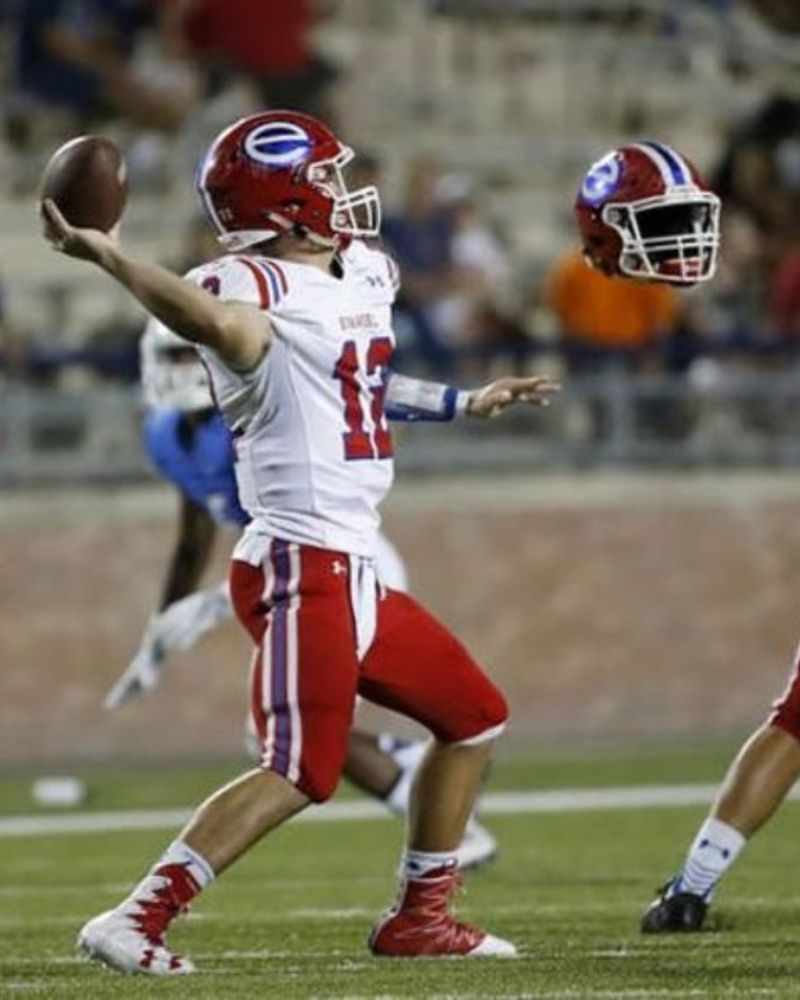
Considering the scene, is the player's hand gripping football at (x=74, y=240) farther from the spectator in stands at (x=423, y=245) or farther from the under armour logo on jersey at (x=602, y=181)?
the spectator in stands at (x=423, y=245)

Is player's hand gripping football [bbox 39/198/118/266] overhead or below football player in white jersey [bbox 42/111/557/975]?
overhead

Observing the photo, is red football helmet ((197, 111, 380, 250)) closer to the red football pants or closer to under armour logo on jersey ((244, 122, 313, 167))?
under armour logo on jersey ((244, 122, 313, 167))

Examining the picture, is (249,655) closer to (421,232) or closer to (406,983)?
Result: (421,232)

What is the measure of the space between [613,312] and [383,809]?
3670 mm

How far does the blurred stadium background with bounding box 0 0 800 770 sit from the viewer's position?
13688 millimetres

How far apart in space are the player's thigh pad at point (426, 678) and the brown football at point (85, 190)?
0.97 meters

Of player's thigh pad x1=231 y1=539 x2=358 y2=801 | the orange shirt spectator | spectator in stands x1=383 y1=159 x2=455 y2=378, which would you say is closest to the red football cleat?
player's thigh pad x1=231 y1=539 x2=358 y2=801

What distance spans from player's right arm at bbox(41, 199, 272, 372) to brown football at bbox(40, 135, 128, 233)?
0.20 ft

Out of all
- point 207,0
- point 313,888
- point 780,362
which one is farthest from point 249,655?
point 313,888

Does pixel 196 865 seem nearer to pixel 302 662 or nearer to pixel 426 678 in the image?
pixel 302 662

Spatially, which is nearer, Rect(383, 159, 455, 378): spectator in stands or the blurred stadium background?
the blurred stadium background

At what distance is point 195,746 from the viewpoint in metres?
13.8

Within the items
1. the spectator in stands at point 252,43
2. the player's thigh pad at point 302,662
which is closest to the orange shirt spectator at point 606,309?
the spectator in stands at point 252,43

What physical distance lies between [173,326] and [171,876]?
41.1 inches
